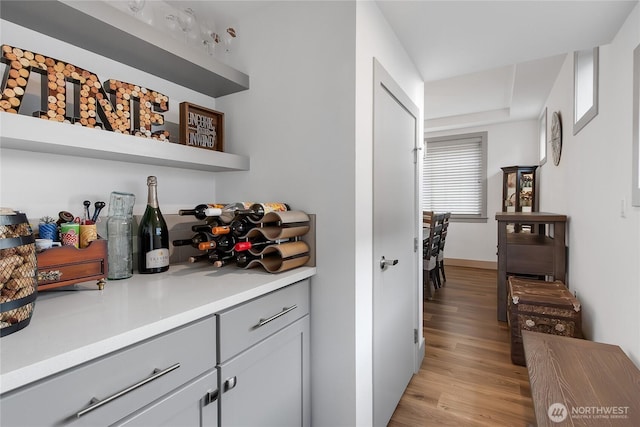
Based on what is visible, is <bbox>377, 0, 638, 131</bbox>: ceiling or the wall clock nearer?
<bbox>377, 0, 638, 131</bbox>: ceiling

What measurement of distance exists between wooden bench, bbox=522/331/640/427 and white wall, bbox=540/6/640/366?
0.86 feet

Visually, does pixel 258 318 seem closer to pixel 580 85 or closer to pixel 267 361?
pixel 267 361

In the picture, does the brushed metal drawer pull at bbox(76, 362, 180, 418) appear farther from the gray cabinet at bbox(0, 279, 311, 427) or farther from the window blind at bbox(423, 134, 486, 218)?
the window blind at bbox(423, 134, 486, 218)

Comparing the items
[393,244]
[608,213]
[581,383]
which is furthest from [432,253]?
[581,383]

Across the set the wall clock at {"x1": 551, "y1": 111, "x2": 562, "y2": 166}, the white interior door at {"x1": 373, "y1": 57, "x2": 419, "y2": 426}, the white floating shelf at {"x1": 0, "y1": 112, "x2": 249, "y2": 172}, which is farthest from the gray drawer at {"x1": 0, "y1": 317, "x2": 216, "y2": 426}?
the wall clock at {"x1": 551, "y1": 111, "x2": 562, "y2": 166}

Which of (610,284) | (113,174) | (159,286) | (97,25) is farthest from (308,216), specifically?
(610,284)

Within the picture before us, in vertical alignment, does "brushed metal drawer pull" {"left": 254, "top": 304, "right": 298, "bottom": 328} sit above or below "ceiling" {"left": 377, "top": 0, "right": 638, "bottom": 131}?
below

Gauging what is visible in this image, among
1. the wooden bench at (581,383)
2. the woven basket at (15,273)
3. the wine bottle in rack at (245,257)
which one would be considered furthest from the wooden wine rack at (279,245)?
the wooden bench at (581,383)

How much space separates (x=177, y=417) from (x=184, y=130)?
46.5 inches

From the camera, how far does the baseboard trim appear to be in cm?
550

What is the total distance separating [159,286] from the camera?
44.3 inches

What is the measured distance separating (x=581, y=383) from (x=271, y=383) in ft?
4.19

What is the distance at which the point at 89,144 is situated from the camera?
109 cm

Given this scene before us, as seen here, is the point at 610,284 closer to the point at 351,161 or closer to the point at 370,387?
the point at 370,387
